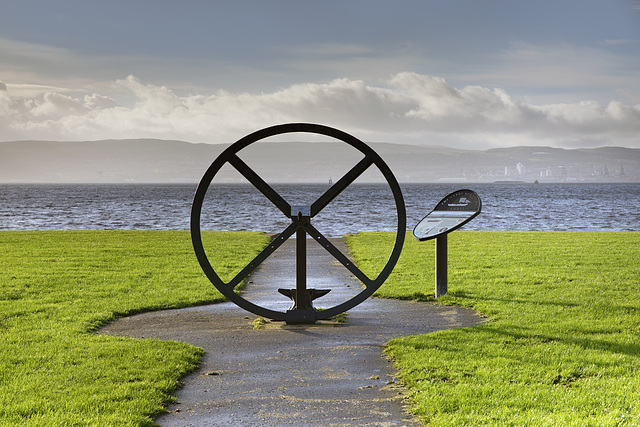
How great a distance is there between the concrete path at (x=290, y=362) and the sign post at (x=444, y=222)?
0.93m

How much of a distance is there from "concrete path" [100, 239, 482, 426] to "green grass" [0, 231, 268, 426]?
0.39 meters

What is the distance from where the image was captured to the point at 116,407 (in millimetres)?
6145

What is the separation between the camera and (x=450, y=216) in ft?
39.7

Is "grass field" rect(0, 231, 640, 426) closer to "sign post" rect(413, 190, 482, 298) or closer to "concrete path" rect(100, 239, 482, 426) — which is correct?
"concrete path" rect(100, 239, 482, 426)

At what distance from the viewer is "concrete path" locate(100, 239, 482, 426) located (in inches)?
234

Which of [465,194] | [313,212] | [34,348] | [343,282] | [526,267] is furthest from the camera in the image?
[526,267]

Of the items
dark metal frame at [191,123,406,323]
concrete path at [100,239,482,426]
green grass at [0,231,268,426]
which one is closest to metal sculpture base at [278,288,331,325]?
dark metal frame at [191,123,406,323]

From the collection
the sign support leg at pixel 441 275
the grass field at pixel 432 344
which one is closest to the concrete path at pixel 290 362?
the grass field at pixel 432 344

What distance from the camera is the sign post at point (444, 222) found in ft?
37.5

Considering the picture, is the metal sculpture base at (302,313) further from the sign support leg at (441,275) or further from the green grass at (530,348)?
the sign support leg at (441,275)

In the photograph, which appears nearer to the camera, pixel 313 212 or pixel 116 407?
pixel 116 407

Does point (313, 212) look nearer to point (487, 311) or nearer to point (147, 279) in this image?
point (487, 311)

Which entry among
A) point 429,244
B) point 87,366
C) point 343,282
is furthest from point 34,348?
point 429,244

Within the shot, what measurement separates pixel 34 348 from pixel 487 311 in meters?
6.72
